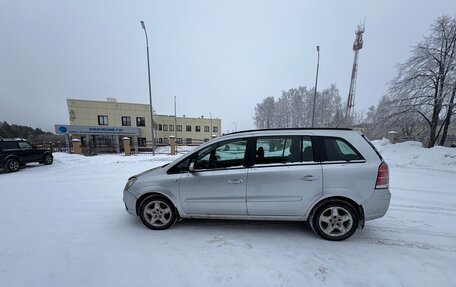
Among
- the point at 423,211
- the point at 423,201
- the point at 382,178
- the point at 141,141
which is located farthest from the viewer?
the point at 141,141

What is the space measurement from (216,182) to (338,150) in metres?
2.08

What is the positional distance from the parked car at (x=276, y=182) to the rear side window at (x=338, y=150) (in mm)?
14

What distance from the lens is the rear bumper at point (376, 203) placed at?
2924 mm

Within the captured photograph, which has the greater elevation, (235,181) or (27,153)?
(235,181)

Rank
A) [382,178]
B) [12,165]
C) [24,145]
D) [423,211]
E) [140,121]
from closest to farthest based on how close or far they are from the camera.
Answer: [382,178], [423,211], [12,165], [24,145], [140,121]

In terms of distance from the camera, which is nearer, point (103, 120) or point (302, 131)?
point (302, 131)

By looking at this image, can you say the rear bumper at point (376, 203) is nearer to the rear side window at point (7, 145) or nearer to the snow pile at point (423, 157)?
the snow pile at point (423, 157)

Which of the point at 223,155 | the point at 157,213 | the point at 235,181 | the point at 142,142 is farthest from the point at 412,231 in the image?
the point at 142,142

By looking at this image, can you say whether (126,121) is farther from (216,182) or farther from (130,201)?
(216,182)

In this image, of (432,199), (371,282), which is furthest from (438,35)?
(371,282)

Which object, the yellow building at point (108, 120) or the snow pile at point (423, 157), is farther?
the yellow building at point (108, 120)

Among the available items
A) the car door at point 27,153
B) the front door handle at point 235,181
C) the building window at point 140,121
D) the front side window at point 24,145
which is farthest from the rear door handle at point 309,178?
the building window at point 140,121

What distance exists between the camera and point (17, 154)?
9367mm

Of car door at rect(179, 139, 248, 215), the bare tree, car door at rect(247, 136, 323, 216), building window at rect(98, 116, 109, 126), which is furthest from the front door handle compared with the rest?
building window at rect(98, 116, 109, 126)
